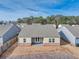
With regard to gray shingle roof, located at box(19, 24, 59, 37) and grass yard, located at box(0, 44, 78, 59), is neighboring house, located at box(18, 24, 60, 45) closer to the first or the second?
gray shingle roof, located at box(19, 24, 59, 37)

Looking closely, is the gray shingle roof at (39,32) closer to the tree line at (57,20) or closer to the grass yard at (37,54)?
the grass yard at (37,54)

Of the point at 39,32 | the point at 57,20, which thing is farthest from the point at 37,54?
the point at 57,20

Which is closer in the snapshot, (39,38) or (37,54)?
(37,54)

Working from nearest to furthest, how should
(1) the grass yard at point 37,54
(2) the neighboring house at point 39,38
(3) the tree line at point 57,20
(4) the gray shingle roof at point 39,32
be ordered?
(1) the grass yard at point 37,54, (2) the neighboring house at point 39,38, (4) the gray shingle roof at point 39,32, (3) the tree line at point 57,20

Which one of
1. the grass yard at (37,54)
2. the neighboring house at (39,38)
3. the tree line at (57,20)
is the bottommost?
the grass yard at (37,54)

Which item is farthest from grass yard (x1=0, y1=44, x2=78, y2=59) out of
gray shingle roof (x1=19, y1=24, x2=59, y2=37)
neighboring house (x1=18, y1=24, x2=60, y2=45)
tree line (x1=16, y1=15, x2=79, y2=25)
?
tree line (x1=16, y1=15, x2=79, y2=25)

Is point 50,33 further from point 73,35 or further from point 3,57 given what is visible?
point 3,57

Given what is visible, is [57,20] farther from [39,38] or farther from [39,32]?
[39,38]

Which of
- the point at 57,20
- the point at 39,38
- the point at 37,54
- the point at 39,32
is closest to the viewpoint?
the point at 37,54

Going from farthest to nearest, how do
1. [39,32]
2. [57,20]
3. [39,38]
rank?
1. [57,20]
2. [39,32]
3. [39,38]

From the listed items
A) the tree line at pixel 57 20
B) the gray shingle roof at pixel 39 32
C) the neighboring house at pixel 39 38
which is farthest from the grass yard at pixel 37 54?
the tree line at pixel 57 20

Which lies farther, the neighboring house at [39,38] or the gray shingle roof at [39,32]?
the gray shingle roof at [39,32]
